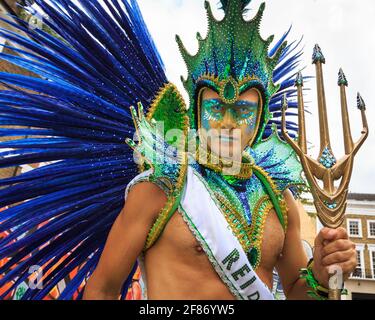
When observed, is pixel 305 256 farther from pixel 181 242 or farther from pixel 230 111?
pixel 230 111

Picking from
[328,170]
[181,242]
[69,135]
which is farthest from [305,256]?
[69,135]

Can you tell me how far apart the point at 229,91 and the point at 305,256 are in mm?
1130

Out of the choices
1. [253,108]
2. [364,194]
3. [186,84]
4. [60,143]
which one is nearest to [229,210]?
[253,108]

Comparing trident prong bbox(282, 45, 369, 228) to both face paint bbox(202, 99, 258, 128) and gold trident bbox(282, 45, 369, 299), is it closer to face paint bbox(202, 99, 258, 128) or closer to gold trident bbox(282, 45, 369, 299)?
gold trident bbox(282, 45, 369, 299)

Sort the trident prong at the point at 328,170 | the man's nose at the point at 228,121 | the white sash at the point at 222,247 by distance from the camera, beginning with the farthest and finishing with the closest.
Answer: the man's nose at the point at 228,121 < the white sash at the point at 222,247 < the trident prong at the point at 328,170

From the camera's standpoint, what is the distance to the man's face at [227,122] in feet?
7.63

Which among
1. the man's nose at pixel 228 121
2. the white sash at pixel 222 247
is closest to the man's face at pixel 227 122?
the man's nose at pixel 228 121

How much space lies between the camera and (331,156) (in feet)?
5.77

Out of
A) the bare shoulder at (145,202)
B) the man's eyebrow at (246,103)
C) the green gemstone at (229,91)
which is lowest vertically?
the bare shoulder at (145,202)

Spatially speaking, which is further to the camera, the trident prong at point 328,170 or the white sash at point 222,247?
the white sash at point 222,247

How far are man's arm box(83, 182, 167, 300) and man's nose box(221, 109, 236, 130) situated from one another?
0.52 meters

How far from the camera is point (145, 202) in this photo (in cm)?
216

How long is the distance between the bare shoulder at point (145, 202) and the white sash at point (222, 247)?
127 millimetres

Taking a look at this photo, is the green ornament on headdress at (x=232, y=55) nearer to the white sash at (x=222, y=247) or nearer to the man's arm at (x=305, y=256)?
the white sash at (x=222, y=247)
